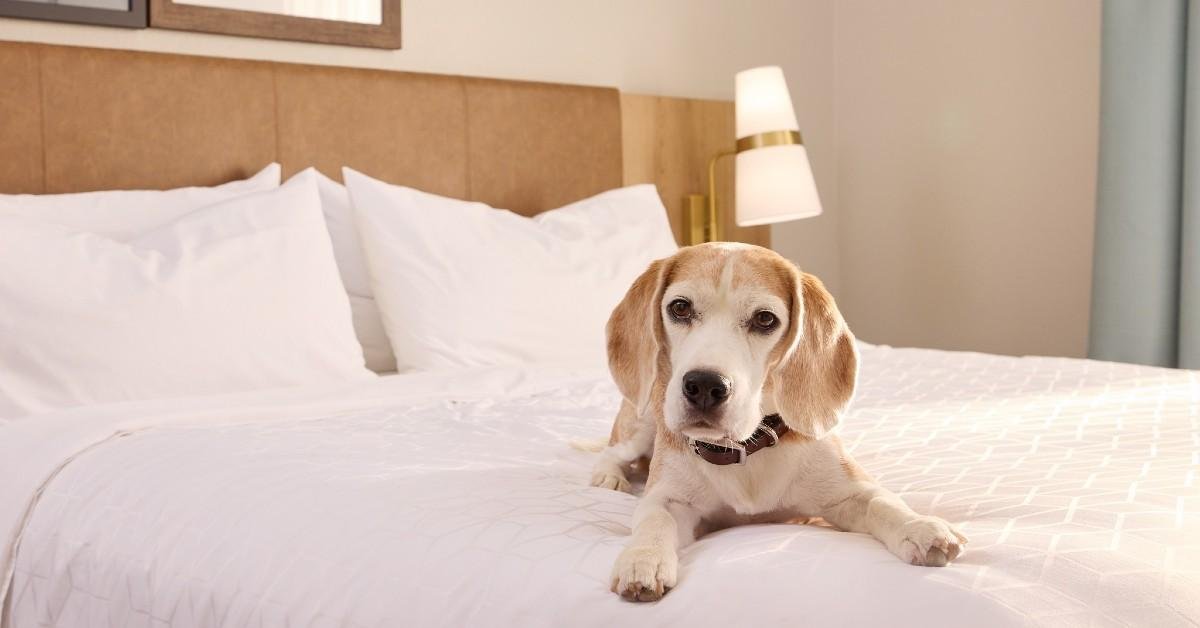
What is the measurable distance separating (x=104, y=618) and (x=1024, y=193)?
3223 millimetres

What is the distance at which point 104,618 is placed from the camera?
1548mm

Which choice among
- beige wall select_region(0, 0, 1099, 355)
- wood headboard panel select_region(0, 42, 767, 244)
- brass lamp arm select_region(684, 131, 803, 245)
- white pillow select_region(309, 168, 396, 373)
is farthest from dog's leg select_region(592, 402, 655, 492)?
brass lamp arm select_region(684, 131, 803, 245)

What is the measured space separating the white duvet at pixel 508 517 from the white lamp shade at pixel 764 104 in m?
1.39

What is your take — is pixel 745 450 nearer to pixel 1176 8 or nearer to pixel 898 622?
pixel 898 622

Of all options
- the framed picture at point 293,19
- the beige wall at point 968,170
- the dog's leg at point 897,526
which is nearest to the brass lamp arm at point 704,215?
the beige wall at point 968,170

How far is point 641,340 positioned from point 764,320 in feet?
0.55

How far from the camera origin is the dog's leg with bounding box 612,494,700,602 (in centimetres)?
105

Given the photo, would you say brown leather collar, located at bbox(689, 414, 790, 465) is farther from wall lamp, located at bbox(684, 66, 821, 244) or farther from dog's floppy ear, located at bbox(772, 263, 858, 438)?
wall lamp, located at bbox(684, 66, 821, 244)

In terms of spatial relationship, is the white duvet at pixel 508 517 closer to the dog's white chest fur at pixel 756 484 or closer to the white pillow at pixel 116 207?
the dog's white chest fur at pixel 756 484

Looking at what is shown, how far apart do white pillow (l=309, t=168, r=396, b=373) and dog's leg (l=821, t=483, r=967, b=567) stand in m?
1.64

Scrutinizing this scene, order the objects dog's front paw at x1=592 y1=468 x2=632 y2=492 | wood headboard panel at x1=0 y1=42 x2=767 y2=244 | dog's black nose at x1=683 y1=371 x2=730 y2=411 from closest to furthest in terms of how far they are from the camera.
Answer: dog's black nose at x1=683 y1=371 x2=730 y2=411, dog's front paw at x1=592 y1=468 x2=632 y2=492, wood headboard panel at x1=0 y1=42 x2=767 y2=244

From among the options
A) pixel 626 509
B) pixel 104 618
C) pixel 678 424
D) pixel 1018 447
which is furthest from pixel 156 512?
pixel 1018 447

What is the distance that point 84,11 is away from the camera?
8.69 feet

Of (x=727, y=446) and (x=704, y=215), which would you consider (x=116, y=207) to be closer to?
(x=727, y=446)
